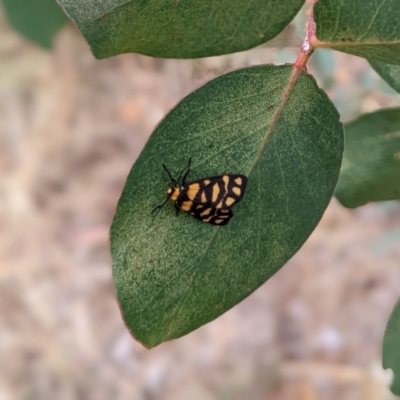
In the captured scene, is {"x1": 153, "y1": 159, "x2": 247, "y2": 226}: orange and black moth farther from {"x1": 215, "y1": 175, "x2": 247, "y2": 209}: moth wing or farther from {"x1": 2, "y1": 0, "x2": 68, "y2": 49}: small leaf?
{"x1": 2, "y1": 0, "x2": 68, "y2": 49}: small leaf

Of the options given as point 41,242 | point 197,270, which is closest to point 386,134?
point 197,270

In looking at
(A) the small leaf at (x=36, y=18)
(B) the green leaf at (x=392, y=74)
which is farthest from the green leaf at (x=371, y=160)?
(A) the small leaf at (x=36, y=18)

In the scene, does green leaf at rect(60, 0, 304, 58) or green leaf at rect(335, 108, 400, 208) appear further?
green leaf at rect(335, 108, 400, 208)

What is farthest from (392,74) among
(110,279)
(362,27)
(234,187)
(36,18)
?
(110,279)

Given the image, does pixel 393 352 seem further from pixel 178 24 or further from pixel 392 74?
pixel 178 24

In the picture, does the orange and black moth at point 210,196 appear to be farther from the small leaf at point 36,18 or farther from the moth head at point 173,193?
the small leaf at point 36,18

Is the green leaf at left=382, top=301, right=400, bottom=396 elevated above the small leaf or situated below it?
below

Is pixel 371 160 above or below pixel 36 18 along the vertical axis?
below

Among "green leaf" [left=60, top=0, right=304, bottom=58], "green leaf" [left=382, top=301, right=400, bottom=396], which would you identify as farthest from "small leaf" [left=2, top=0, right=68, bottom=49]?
"green leaf" [left=382, top=301, right=400, bottom=396]
